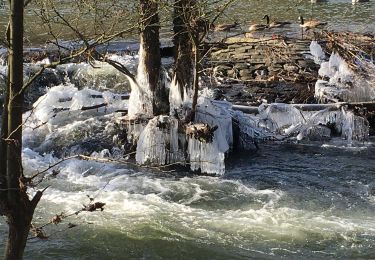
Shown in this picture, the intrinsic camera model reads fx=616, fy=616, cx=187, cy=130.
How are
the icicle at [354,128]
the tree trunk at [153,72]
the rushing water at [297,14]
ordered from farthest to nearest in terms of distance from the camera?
the rushing water at [297,14], the icicle at [354,128], the tree trunk at [153,72]

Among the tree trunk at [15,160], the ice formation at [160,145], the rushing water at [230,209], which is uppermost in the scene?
the tree trunk at [15,160]

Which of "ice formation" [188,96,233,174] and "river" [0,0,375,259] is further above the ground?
"ice formation" [188,96,233,174]

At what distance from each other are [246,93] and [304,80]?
1.21 m

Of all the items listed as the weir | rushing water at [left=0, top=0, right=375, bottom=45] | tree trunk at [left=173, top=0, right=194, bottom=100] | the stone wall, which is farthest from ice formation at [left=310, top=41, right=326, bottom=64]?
rushing water at [left=0, top=0, right=375, bottom=45]

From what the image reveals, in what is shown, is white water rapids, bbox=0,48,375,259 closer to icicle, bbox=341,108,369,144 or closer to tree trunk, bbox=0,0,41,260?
icicle, bbox=341,108,369,144

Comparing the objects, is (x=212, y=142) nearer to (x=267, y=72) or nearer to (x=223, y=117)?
(x=223, y=117)

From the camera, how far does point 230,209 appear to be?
7852mm

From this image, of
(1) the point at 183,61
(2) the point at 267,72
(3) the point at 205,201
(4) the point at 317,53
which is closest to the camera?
(3) the point at 205,201

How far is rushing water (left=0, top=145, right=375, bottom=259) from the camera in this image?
6668 mm

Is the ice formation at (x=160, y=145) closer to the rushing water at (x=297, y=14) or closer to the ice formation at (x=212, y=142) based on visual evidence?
the ice formation at (x=212, y=142)

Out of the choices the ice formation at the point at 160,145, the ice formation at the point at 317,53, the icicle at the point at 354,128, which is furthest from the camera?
the ice formation at the point at 317,53

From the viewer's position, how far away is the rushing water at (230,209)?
263 inches

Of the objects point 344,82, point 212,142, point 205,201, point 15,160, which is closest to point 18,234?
point 15,160

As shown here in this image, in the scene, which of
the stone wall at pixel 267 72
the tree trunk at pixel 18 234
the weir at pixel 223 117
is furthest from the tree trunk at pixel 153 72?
the tree trunk at pixel 18 234
